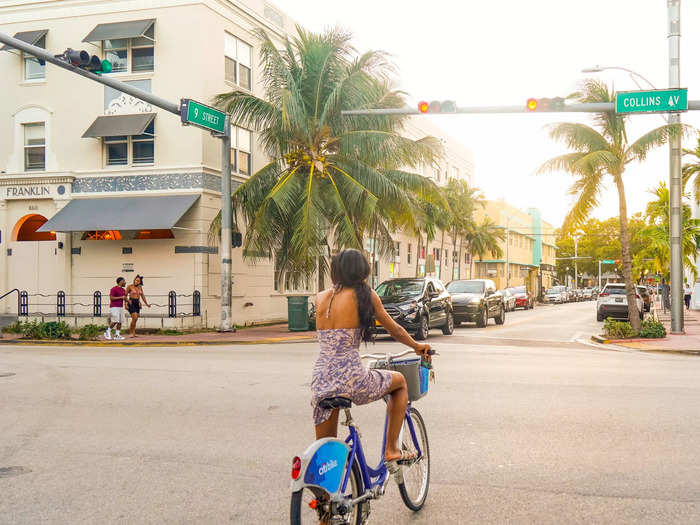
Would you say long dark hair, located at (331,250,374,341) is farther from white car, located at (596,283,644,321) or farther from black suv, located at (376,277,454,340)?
white car, located at (596,283,644,321)

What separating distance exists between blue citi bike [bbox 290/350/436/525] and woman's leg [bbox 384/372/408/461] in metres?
0.06

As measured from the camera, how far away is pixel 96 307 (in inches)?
952

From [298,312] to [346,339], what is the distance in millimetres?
18666

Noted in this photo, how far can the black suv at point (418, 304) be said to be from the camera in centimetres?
1961

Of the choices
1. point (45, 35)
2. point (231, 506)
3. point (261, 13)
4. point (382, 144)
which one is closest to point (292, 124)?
point (382, 144)

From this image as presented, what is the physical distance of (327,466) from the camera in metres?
3.90

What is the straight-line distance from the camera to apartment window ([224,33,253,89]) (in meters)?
25.4


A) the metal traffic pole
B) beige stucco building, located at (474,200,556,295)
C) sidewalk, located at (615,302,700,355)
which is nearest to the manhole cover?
sidewalk, located at (615,302,700,355)

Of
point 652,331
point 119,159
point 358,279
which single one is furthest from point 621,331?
point 358,279

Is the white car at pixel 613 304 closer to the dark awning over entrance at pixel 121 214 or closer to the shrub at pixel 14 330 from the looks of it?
the dark awning over entrance at pixel 121 214

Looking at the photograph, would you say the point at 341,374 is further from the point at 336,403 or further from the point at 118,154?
the point at 118,154

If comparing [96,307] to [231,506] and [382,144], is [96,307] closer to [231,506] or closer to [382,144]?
[382,144]

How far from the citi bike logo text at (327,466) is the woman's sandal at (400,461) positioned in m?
0.66

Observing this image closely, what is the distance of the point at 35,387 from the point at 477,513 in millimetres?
7741
